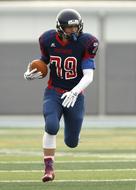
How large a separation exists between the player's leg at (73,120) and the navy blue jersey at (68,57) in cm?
18

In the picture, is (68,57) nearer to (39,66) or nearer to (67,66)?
(67,66)

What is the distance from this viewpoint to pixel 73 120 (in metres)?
7.57

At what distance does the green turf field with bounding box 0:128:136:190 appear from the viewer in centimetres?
724

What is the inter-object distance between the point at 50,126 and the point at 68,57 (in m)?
0.65

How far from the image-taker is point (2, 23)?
69.2ft

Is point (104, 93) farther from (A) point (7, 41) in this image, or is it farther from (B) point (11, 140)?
(B) point (11, 140)

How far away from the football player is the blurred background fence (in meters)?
13.3

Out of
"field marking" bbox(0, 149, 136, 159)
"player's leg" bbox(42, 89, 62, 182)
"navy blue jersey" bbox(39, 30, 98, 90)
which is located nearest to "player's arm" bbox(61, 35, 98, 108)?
"navy blue jersey" bbox(39, 30, 98, 90)

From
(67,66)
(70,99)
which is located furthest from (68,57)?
(70,99)

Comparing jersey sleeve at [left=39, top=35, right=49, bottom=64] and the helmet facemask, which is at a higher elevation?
the helmet facemask

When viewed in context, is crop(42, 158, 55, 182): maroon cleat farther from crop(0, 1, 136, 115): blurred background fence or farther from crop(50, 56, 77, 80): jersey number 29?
crop(0, 1, 136, 115): blurred background fence

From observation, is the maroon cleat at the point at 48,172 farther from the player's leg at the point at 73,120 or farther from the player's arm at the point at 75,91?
the player's arm at the point at 75,91

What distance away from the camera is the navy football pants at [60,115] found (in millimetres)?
7344
